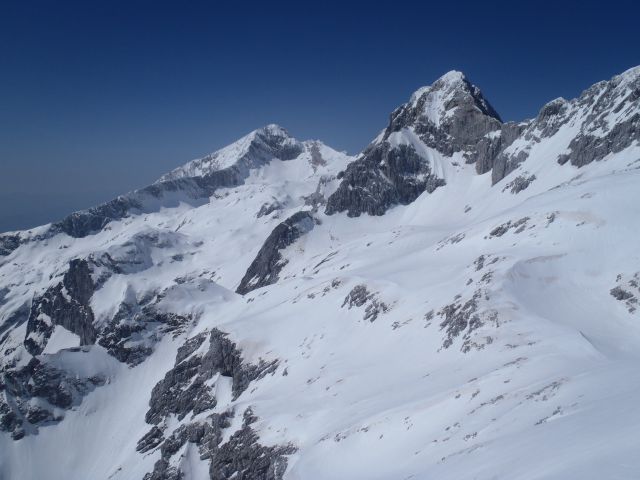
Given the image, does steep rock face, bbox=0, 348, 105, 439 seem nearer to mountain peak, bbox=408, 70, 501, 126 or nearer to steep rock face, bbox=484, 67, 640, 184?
steep rock face, bbox=484, 67, 640, 184

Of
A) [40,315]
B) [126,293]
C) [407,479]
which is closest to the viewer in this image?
[407,479]

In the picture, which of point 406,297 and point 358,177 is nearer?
point 406,297

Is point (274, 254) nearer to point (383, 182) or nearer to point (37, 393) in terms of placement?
point (383, 182)

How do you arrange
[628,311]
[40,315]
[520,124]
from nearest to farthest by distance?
1. [628,311]
2. [520,124]
3. [40,315]

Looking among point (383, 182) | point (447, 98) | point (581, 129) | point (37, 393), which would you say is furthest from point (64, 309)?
point (581, 129)

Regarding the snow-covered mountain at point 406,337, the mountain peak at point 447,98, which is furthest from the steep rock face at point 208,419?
the mountain peak at point 447,98

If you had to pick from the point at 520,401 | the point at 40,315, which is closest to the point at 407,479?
the point at 520,401

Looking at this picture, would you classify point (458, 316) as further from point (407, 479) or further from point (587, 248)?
point (407, 479)
